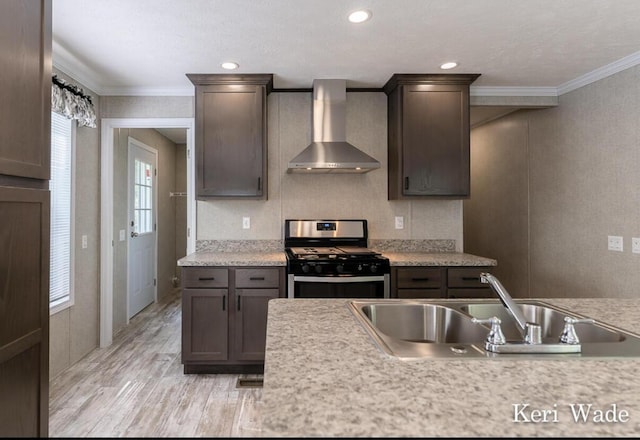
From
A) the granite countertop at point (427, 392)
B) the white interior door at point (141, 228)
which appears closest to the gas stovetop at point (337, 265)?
the granite countertop at point (427, 392)

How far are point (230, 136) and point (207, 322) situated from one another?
1.52 meters

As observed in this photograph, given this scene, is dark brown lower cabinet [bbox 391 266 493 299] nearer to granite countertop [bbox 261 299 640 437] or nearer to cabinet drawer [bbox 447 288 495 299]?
cabinet drawer [bbox 447 288 495 299]

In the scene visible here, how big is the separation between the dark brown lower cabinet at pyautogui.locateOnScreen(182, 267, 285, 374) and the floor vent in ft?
0.37

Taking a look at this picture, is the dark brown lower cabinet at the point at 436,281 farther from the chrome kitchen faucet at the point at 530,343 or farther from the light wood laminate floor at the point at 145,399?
the chrome kitchen faucet at the point at 530,343

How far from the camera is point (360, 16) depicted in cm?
213

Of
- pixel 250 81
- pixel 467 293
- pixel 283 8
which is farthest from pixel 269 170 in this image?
pixel 467 293

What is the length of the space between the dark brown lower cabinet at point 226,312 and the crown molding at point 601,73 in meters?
2.96

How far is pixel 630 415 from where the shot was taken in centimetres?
64

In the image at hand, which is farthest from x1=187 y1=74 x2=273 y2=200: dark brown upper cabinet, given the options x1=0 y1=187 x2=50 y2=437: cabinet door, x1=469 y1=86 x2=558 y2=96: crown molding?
x1=469 y1=86 x2=558 y2=96: crown molding

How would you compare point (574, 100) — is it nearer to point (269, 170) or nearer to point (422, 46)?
point (422, 46)

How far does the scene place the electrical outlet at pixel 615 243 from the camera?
278 cm

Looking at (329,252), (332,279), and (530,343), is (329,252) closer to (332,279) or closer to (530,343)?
(332,279)

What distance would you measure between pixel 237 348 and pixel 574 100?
3.55m

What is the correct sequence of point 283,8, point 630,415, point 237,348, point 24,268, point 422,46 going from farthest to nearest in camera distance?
1. point 237,348
2. point 422,46
3. point 283,8
4. point 24,268
5. point 630,415
